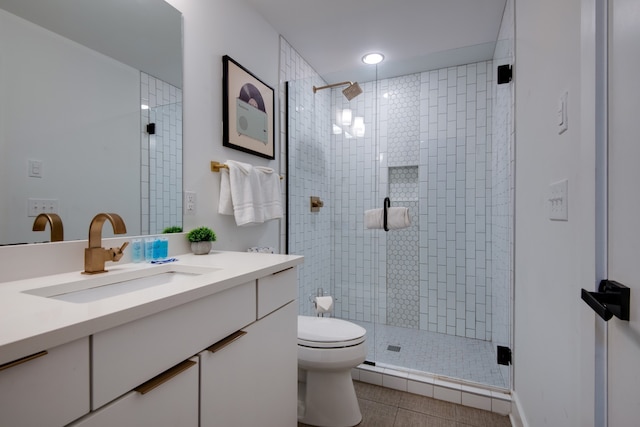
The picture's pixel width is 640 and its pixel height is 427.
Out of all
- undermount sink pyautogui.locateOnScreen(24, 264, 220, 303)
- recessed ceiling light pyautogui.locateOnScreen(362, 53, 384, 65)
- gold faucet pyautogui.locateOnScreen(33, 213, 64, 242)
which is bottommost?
undermount sink pyautogui.locateOnScreen(24, 264, 220, 303)

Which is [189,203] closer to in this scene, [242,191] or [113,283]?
[242,191]

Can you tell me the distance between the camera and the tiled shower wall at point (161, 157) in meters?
1.24

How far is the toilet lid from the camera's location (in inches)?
58.8

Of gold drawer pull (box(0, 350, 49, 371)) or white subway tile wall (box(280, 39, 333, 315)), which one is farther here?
white subway tile wall (box(280, 39, 333, 315))

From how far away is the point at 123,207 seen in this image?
1158mm

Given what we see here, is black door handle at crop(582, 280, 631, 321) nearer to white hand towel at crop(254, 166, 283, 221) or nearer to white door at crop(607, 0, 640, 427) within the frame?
white door at crop(607, 0, 640, 427)

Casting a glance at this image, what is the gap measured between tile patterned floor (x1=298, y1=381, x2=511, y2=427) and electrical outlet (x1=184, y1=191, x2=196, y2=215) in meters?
1.19

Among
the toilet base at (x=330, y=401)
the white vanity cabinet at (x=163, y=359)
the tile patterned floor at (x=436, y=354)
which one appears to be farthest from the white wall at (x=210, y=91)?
the tile patterned floor at (x=436, y=354)

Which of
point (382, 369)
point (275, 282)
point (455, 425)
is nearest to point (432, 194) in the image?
point (382, 369)

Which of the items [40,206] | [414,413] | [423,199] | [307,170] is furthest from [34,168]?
[423,199]

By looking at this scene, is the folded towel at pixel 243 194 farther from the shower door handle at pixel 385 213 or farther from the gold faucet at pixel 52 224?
the shower door handle at pixel 385 213

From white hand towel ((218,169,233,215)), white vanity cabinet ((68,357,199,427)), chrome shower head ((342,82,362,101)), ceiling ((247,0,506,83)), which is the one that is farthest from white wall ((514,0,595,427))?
white hand towel ((218,169,233,215))

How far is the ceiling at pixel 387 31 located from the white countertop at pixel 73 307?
Result: 172 cm

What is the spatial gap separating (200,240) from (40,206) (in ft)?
1.82
